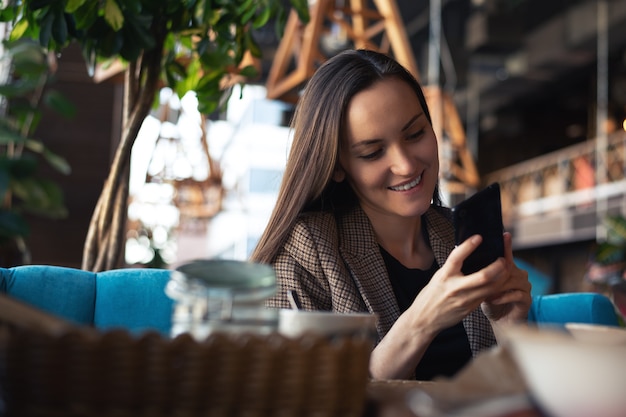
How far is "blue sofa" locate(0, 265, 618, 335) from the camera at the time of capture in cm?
159

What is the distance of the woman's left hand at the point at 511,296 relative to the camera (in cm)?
133

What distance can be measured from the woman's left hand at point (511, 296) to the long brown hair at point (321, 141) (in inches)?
18.5

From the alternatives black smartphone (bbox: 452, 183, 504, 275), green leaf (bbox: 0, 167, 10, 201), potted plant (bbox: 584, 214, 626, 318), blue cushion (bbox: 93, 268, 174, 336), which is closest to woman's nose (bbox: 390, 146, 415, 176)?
black smartphone (bbox: 452, 183, 504, 275)

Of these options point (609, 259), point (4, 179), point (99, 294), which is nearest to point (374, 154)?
point (99, 294)

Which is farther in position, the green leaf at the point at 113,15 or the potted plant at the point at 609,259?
the potted plant at the point at 609,259

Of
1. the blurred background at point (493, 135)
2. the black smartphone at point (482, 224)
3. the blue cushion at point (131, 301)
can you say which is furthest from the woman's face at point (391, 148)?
the blurred background at point (493, 135)

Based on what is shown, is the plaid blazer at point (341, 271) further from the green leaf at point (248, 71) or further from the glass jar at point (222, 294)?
the glass jar at point (222, 294)

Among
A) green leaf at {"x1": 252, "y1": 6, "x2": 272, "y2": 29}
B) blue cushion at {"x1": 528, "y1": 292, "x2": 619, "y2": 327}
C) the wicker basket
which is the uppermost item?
green leaf at {"x1": 252, "y1": 6, "x2": 272, "y2": 29}

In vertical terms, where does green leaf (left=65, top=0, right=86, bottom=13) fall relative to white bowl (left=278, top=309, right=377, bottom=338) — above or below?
above

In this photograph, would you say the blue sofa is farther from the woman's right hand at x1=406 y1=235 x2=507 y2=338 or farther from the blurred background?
the blurred background

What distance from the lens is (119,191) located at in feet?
6.72

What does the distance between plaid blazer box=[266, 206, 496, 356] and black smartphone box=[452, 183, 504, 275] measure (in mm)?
365

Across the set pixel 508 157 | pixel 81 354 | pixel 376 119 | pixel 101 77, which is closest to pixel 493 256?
pixel 376 119

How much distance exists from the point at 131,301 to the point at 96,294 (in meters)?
0.08
